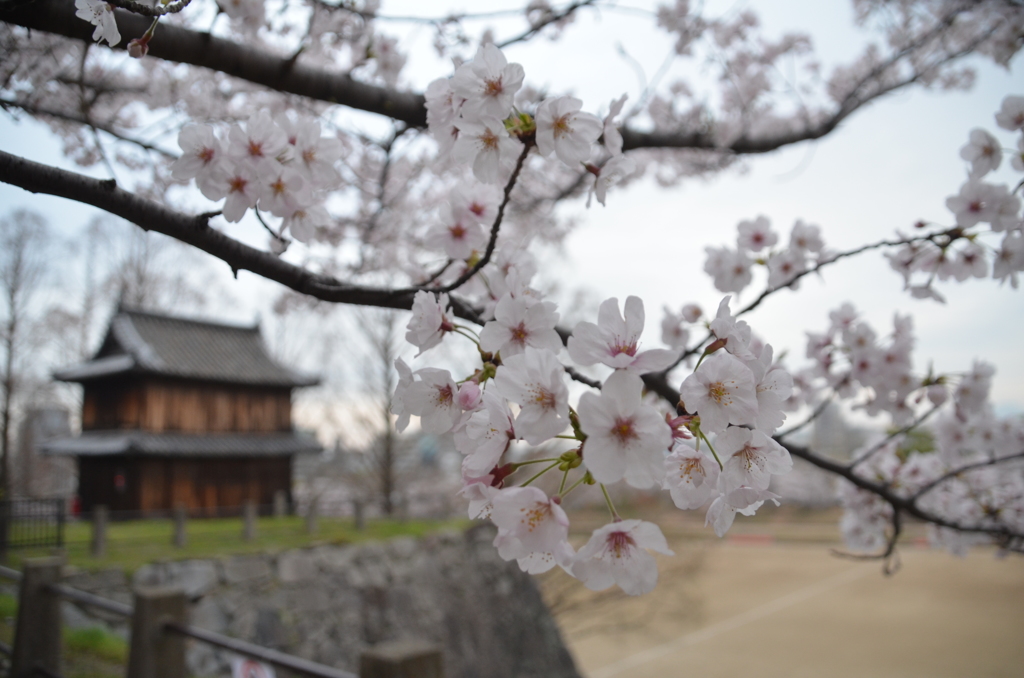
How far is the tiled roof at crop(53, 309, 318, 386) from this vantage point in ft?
36.1

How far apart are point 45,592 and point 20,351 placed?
960 centimetres

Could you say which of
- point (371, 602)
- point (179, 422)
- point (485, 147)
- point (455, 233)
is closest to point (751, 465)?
point (485, 147)

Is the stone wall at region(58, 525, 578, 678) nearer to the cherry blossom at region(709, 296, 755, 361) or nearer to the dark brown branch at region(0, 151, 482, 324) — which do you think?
the dark brown branch at region(0, 151, 482, 324)

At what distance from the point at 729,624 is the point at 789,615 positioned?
1.58m

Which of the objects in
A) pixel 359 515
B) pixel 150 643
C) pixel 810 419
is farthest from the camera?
pixel 359 515

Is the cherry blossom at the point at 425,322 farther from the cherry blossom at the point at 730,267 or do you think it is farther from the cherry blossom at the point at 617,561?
the cherry blossom at the point at 730,267

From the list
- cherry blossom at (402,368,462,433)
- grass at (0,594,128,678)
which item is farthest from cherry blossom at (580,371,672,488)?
grass at (0,594,128,678)

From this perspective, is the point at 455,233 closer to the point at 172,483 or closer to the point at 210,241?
the point at 210,241

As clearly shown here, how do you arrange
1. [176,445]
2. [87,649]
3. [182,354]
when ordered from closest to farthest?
[87,649], [176,445], [182,354]

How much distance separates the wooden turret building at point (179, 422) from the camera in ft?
34.9

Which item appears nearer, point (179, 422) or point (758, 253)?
point (758, 253)

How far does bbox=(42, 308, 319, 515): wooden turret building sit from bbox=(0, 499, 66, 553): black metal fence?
3346mm

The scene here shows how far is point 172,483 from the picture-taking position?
10.8 meters

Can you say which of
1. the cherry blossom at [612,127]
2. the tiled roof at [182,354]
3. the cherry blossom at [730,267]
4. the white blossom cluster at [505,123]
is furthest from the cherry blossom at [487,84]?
the tiled roof at [182,354]
